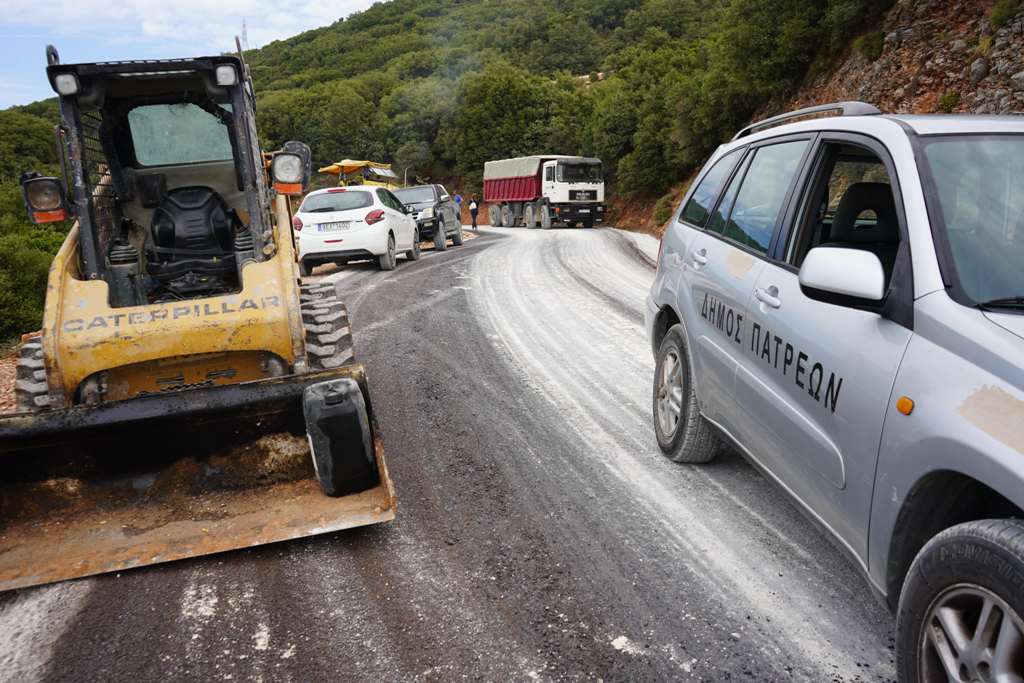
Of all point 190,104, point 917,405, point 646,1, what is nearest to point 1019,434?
point 917,405

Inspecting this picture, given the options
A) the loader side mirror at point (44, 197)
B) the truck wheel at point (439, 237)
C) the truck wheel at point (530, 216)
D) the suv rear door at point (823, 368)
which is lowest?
the truck wheel at point (530, 216)

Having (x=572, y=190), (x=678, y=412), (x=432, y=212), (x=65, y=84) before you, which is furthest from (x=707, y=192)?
(x=572, y=190)

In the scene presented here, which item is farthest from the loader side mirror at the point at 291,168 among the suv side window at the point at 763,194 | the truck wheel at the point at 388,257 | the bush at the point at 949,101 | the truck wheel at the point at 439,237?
the bush at the point at 949,101

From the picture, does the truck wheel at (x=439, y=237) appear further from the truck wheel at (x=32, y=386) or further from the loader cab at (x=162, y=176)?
the truck wheel at (x=32, y=386)

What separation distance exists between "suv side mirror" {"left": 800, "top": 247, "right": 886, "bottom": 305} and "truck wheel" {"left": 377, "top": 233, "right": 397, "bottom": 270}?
1285 centimetres

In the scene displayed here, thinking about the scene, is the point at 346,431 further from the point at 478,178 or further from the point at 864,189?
the point at 478,178

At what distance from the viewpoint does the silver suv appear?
188 centimetres

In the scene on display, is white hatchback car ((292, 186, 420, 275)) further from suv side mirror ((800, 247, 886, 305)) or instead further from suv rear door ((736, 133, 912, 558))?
suv side mirror ((800, 247, 886, 305))

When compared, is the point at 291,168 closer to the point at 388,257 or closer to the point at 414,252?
the point at 388,257

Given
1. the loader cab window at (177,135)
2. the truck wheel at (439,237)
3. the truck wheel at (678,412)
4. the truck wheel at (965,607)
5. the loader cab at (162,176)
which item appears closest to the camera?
the truck wheel at (965,607)

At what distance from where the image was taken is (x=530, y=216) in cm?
3644

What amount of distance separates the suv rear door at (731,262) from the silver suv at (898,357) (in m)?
0.02

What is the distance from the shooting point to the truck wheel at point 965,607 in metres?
1.74

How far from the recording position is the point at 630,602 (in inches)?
124
